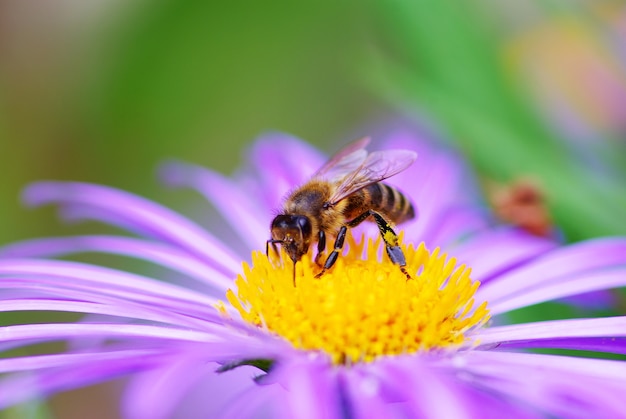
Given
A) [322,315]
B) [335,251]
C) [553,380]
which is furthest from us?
[335,251]

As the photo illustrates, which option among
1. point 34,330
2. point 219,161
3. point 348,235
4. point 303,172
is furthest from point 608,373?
point 219,161

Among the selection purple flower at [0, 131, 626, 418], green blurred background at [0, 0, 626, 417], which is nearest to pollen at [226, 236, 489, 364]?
purple flower at [0, 131, 626, 418]

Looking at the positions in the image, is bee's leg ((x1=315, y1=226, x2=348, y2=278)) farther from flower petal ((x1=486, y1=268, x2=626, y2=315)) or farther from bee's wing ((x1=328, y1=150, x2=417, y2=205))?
flower petal ((x1=486, y1=268, x2=626, y2=315))

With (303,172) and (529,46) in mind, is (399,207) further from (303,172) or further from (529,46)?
(529,46)

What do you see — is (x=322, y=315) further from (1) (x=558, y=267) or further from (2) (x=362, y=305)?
(1) (x=558, y=267)

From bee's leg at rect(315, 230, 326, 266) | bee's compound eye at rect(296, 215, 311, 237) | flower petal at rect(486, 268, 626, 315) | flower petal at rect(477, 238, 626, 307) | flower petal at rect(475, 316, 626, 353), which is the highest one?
bee's compound eye at rect(296, 215, 311, 237)

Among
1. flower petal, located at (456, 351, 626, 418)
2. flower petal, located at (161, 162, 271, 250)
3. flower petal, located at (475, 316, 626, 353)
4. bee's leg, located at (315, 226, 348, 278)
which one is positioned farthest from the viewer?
flower petal, located at (161, 162, 271, 250)

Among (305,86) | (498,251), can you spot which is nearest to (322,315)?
(498,251)

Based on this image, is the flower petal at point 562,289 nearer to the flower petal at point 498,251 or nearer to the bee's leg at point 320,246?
the flower petal at point 498,251
